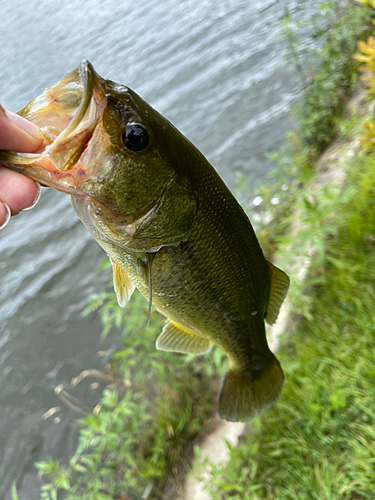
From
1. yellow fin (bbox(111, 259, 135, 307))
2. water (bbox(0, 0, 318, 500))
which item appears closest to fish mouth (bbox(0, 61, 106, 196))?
yellow fin (bbox(111, 259, 135, 307))

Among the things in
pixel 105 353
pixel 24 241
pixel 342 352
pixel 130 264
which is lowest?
pixel 105 353

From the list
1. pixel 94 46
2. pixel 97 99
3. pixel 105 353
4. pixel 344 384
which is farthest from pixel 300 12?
pixel 97 99

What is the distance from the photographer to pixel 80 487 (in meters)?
4.14

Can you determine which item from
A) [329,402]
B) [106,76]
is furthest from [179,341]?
[106,76]

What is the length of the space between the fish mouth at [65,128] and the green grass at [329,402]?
2245mm

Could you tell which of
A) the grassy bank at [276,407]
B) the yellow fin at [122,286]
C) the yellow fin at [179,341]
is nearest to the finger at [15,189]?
the yellow fin at [122,286]

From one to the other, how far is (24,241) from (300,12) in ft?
28.4

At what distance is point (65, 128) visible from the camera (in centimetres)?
126

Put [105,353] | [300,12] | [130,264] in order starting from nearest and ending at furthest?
[130,264] → [105,353] → [300,12]

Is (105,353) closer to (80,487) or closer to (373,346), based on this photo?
(80,487)

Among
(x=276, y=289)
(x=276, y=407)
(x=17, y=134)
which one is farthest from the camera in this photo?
(x=276, y=407)

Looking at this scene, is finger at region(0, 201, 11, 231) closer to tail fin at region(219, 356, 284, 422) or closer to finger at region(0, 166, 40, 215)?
finger at region(0, 166, 40, 215)

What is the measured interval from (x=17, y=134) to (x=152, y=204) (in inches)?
19.0

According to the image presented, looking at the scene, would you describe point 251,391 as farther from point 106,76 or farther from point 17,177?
point 106,76
